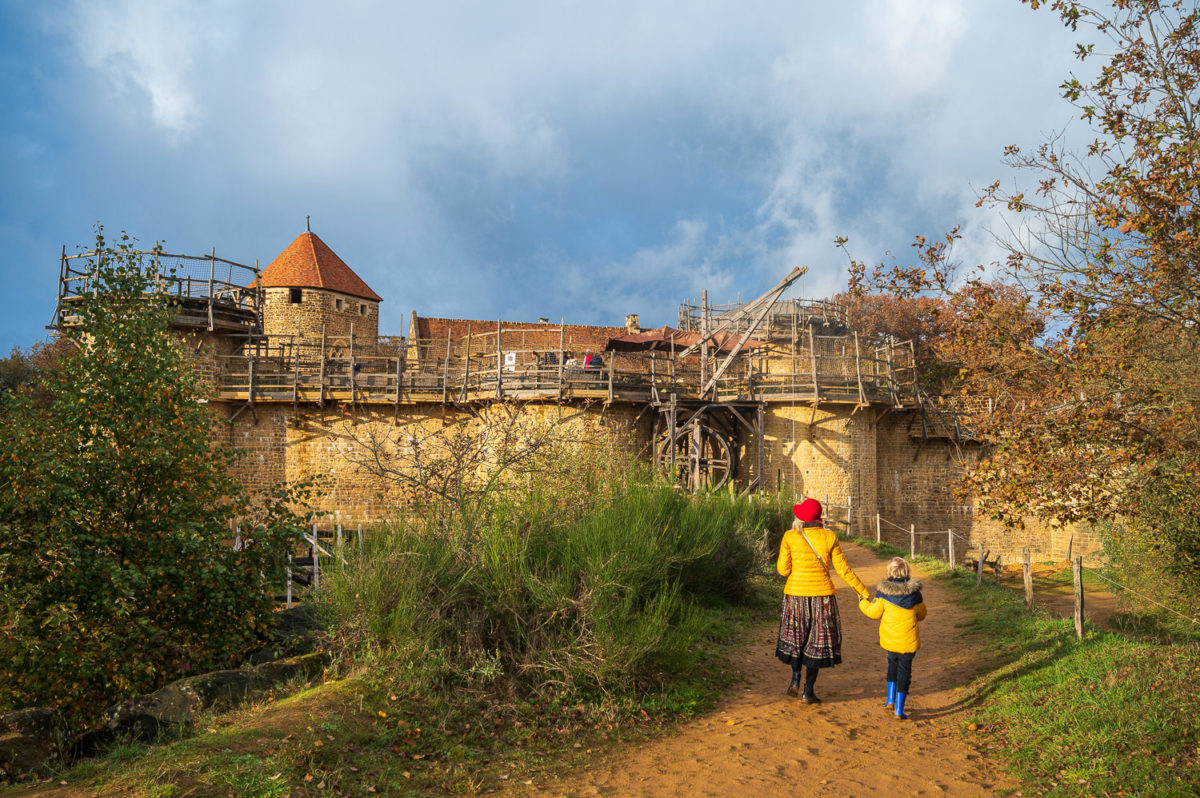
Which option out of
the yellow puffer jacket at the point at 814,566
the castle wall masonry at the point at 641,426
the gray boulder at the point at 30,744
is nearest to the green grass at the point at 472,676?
the gray boulder at the point at 30,744

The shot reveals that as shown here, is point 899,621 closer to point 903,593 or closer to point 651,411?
point 903,593

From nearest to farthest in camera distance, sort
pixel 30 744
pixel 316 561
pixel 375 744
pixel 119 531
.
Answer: pixel 375 744, pixel 30 744, pixel 119 531, pixel 316 561

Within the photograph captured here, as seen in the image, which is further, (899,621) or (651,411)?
(651,411)

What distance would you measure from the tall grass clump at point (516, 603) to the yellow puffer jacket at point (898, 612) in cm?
152

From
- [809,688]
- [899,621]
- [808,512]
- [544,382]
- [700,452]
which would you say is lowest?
[809,688]

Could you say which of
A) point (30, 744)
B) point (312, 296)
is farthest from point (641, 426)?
point (312, 296)

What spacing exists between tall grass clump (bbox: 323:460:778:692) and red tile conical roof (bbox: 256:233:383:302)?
29849mm

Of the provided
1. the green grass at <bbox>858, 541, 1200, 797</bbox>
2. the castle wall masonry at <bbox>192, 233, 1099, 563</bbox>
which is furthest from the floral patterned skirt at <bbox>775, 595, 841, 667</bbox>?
the castle wall masonry at <bbox>192, 233, 1099, 563</bbox>

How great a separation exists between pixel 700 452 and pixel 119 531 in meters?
17.4

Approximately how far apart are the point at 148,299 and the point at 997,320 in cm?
919

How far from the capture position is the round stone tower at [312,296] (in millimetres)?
34250

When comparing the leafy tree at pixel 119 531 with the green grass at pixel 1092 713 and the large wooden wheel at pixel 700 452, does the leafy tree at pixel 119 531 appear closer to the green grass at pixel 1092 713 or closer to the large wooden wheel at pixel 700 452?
the green grass at pixel 1092 713

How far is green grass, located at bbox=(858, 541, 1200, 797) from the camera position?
199 inches

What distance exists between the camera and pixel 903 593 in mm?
6379
